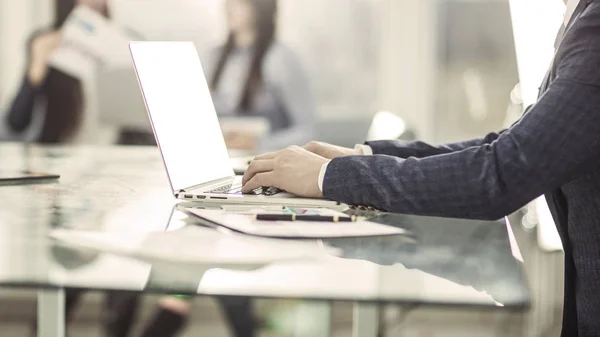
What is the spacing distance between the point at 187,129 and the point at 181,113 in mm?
26

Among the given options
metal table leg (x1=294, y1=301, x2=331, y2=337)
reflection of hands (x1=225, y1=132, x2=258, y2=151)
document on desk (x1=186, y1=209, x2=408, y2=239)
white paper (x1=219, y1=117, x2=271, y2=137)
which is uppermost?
document on desk (x1=186, y1=209, x2=408, y2=239)

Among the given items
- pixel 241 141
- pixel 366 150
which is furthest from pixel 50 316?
pixel 241 141

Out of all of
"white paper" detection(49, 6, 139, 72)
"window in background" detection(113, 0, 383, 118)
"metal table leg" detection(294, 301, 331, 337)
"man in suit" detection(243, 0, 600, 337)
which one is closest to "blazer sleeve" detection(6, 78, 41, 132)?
"white paper" detection(49, 6, 139, 72)

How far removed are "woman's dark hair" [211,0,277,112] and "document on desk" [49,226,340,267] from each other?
2.42 m

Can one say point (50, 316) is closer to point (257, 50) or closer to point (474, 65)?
point (257, 50)

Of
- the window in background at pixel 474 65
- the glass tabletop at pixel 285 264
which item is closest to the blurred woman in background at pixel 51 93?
the window in background at pixel 474 65

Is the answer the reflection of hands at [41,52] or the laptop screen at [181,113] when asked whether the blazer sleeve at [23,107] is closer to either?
the reflection of hands at [41,52]

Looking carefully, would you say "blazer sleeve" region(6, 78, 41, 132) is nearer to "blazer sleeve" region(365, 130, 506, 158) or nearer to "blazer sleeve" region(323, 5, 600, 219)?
"blazer sleeve" region(365, 130, 506, 158)

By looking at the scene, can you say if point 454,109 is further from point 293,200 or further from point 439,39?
point 293,200

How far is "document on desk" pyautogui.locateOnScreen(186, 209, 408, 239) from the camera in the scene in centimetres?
100

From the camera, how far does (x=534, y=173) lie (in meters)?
1.04

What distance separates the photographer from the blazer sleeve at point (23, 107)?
3477mm

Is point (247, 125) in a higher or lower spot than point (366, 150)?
lower

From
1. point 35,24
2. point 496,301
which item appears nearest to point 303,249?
point 496,301
